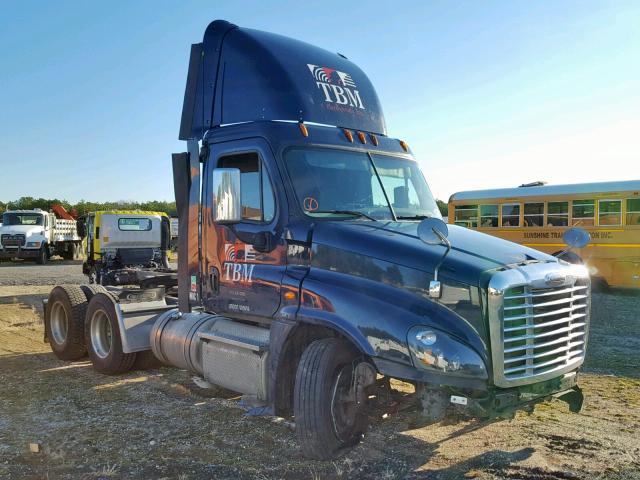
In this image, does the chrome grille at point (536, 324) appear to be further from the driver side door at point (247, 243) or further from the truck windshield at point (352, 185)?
the driver side door at point (247, 243)

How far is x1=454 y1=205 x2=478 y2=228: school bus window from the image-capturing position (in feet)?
58.5

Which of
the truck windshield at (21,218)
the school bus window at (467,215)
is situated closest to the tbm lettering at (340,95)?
the school bus window at (467,215)

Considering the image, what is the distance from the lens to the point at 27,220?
95.3 feet

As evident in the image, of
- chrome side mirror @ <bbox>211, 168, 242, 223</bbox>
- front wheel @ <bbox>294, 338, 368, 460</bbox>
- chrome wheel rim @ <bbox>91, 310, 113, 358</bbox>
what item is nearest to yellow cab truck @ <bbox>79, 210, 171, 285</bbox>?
chrome wheel rim @ <bbox>91, 310, 113, 358</bbox>

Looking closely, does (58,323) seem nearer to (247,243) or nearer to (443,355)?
(247,243)

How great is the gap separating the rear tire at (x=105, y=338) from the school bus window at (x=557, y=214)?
1266 centimetres

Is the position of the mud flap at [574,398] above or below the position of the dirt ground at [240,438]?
above

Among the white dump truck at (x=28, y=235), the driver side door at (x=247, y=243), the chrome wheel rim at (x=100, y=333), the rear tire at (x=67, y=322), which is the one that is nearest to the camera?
the driver side door at (x=247, y=243)

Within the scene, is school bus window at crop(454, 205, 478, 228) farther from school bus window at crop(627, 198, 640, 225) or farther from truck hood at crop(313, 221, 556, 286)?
truck hood at crop(313, 221, 556, 286)

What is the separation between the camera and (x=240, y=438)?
5.14 m

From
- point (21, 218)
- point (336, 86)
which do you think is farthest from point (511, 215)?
point (21, 218)

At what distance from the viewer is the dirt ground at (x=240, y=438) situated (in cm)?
441

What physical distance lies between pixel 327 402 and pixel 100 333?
446 centimetres

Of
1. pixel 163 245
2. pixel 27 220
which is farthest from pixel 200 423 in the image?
pixel 27 220
